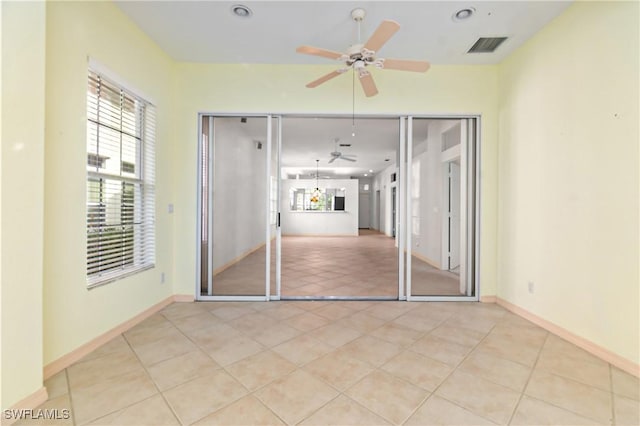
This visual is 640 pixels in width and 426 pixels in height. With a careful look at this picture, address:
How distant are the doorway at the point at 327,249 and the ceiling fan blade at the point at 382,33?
1488 millimetres

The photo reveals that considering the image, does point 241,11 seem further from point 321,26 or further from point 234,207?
point 234,207

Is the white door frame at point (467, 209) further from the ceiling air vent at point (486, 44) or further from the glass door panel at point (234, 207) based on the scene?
the glass door panel at point (234, 207)

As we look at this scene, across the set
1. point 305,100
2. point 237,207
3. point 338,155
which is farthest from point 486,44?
point 338,155

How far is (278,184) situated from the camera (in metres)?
3.98

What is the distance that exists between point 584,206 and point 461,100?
6.26 feet

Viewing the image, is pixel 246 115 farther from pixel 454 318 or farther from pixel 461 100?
pixel 454 318

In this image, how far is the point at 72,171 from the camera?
7.20 ft

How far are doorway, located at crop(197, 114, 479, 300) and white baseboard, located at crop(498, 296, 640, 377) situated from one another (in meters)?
0.66

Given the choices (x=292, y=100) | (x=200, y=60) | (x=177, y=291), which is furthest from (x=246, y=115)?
(x=177, y=291)

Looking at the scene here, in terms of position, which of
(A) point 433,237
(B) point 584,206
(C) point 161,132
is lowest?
(A) point 433,237

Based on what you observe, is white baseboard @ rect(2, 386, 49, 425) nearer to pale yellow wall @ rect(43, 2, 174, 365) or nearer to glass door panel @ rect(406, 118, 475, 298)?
pale yellow wall @ rect(43, 2, 174, 365)

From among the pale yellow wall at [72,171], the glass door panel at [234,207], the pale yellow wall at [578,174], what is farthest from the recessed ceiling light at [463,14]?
the pale yellow wall at [72,171]

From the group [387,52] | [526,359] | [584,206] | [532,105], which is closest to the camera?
[526,359]

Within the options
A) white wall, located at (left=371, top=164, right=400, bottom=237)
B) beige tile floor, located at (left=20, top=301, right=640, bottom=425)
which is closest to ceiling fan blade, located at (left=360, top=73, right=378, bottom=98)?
beige tile floor, located at (left=20, top=301, right=640, bottom=425)
